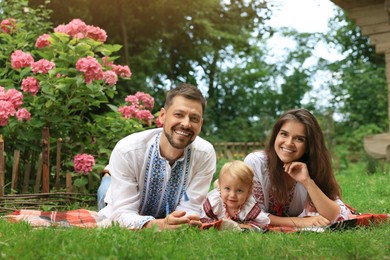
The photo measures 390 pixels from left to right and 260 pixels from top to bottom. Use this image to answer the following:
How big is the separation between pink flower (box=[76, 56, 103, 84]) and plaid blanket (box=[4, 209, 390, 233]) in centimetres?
152

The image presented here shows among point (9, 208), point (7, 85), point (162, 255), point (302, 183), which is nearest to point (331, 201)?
point (302, 183)

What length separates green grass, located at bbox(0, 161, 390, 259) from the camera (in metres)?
3.11

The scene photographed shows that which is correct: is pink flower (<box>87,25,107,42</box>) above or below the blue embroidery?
above

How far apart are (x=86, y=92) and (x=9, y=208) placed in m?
1.47

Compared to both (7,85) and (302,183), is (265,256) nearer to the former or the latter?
(302,183)

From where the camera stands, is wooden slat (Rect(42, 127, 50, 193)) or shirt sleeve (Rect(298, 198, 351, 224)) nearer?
shirt sleeve (Rect(298, 198, 351, 224))

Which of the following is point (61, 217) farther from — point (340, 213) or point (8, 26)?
point (8, 26)

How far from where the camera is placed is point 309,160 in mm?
4812

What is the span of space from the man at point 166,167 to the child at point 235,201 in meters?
0.11

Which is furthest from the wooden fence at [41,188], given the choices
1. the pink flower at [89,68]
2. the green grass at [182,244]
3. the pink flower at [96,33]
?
the green grass at [182,244]

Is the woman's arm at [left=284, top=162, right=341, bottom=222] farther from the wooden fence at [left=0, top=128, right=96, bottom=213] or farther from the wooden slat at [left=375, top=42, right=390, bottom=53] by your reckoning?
the wooden slat at [left=375, top=42, right=390, bottom=53]

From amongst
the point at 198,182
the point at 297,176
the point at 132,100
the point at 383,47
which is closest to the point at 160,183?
the point at 198,182

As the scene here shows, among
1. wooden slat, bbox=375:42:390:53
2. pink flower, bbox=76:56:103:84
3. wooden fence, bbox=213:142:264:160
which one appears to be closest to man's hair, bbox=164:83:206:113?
pink flower, bbox=76:56:103:84

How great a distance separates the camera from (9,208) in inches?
221
